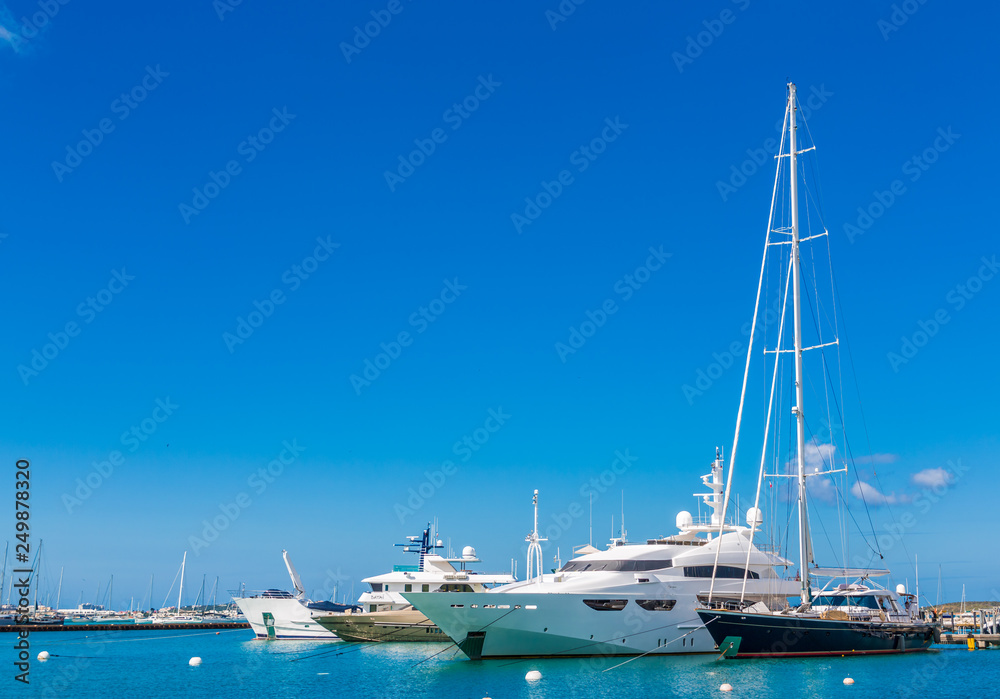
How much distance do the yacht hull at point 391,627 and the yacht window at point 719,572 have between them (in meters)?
17.4

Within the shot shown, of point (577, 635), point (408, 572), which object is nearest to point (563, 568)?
point (577, 635)

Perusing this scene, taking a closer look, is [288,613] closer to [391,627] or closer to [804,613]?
[391,627]

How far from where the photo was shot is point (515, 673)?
34.1 m

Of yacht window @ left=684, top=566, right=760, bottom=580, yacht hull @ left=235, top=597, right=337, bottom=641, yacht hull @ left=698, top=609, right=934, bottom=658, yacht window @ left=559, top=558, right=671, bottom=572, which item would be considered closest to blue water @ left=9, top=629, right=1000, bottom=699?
yacht hull @ left=698, top=609, right=934, bottom=658

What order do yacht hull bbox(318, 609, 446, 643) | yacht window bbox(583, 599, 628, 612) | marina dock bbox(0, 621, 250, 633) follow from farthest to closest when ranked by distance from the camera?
marina dock bbox(0, 621, 250, 633), yacht hull bbox(318, 609, 446, 643), yacht window bbox(583, 599, 628, 612)

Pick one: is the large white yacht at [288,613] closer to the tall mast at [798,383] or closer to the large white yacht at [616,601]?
the large white yacht at [616,601]

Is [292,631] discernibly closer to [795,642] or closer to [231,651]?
[231,651]

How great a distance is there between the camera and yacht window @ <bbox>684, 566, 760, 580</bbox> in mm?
39250

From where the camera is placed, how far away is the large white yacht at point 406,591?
165 feet

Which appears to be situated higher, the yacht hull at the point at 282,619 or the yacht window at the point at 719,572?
the yacht window at the point at 719,572

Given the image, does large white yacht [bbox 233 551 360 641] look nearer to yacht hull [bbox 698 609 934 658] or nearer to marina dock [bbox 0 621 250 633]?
yacht hull [bbox 698 609 934 658]

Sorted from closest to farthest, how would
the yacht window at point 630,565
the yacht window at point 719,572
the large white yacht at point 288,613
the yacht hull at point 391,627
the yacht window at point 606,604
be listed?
the yacht window at point 606,604
the yacht window at point 630,565
the yacht window at point 719,572
the yacht hull at point 391,627
the large white yacht at point 288,613

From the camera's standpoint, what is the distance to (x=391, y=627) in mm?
50156

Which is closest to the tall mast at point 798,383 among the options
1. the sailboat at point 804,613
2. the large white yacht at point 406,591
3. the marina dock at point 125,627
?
the sailboat at point 804,613
